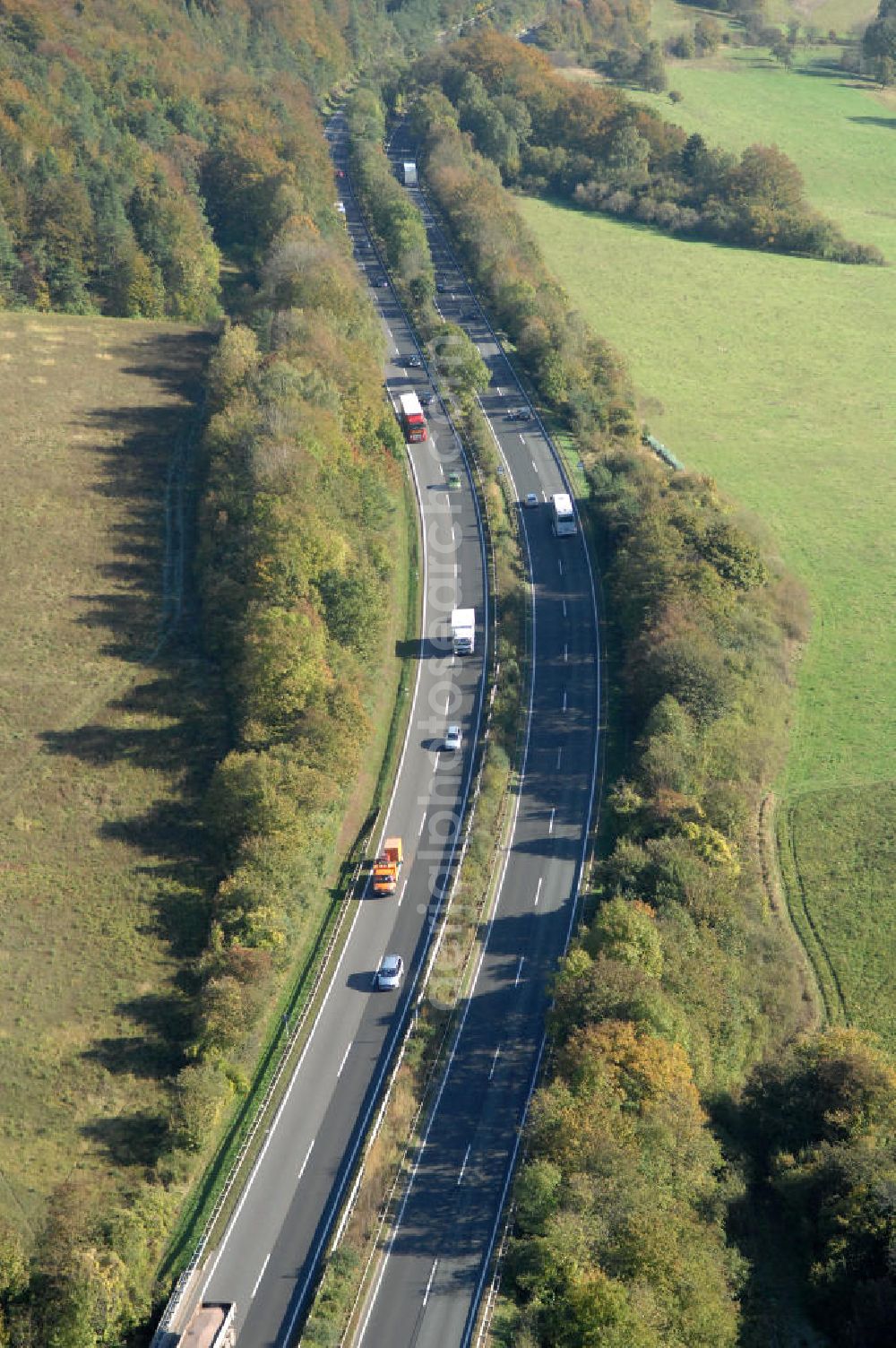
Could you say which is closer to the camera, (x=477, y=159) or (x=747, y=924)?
(x=747, y=924)

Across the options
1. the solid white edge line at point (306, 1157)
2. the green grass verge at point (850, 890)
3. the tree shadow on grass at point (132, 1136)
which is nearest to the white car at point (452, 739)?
the green grass verge at point (850, 890)

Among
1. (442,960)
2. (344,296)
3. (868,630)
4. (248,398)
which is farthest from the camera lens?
(344,296)

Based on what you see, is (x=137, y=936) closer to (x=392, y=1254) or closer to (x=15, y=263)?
(x=392, y=1254)

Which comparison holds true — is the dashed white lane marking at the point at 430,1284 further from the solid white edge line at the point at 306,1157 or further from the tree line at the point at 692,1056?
the solid white edge line at the point at 306,1157

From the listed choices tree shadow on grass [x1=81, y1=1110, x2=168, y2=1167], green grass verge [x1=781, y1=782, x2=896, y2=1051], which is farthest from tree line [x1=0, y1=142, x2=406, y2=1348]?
green grass verge [x1=781, y1=782, x2=896, y2=1051]

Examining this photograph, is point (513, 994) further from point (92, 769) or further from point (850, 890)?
point (92, 769)

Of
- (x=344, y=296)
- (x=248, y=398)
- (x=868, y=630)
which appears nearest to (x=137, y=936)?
(x=248, y=398)
